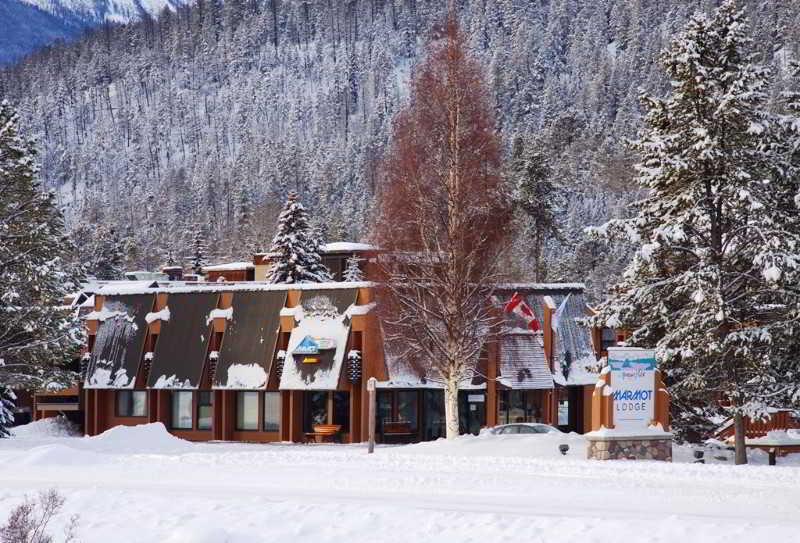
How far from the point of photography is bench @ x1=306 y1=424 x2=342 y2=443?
44.0 metres

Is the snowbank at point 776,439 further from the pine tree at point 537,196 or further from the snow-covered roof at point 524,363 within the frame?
the pine tree at point 537,196

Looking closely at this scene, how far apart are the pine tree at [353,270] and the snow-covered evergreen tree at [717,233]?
40.7 metres

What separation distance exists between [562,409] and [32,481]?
2917 centimetres

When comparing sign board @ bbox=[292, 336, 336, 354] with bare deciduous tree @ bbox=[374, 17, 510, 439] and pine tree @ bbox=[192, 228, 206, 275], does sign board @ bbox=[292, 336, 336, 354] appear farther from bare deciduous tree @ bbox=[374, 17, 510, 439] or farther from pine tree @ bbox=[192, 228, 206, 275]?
pine tree @ bbox=[192, 228, 206, 275]

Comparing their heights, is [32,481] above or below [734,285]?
below

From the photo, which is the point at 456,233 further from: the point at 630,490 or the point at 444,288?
the point at 630,490

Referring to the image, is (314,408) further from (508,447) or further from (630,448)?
(630,448)

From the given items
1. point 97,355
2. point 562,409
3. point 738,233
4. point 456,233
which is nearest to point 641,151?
point 738,233

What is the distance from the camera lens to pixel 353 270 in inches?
2795

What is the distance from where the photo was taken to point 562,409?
48219 millimetres

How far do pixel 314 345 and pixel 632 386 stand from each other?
1887cm

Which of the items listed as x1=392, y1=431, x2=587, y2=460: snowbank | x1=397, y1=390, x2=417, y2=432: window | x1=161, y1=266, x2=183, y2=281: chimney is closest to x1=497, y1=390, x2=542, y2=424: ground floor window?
x1=397, y1=390, x2=417, y2=432: window

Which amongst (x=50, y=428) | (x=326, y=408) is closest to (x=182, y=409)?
(x=50, y=428)

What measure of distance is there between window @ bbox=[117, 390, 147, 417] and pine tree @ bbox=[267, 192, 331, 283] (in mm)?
18279
